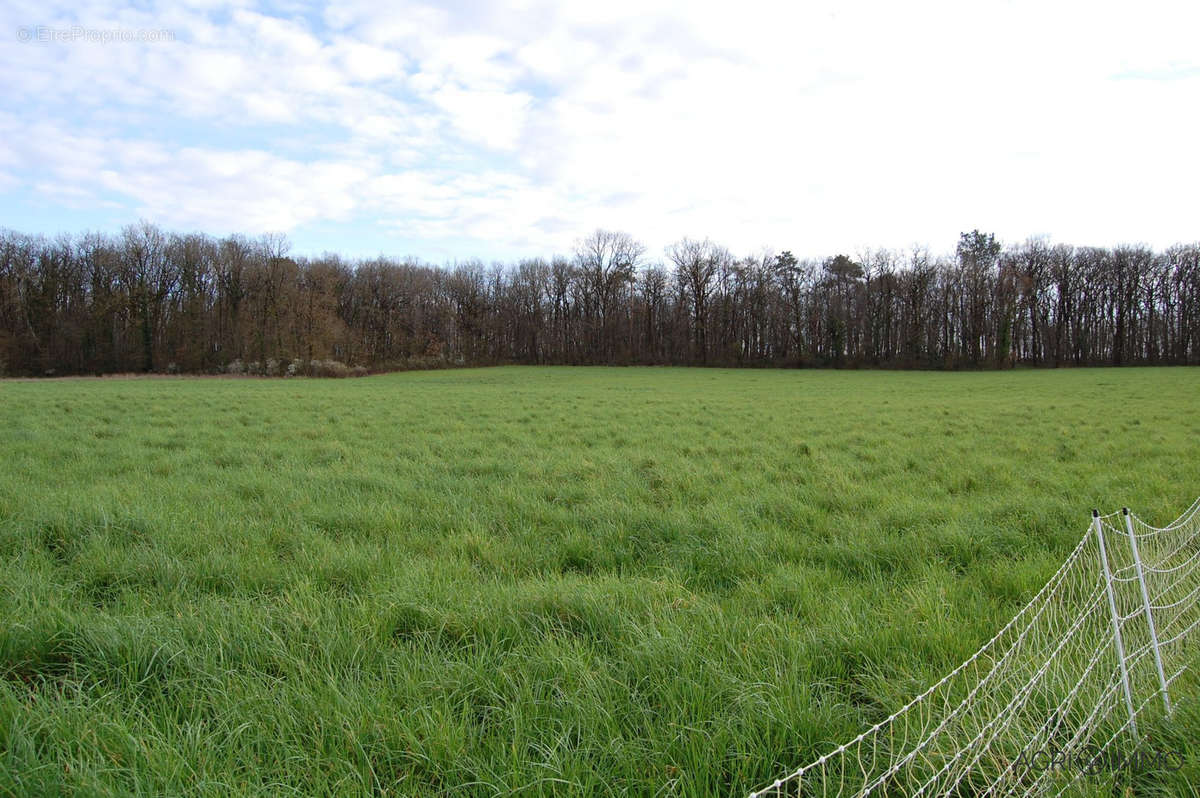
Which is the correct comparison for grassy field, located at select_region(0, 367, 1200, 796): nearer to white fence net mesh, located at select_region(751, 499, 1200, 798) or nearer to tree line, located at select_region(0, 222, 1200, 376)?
white fence net mesh, located at select_region(751, 499, 1200, 798)

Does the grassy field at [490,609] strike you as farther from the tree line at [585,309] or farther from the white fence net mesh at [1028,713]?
the tree line at [585,309]

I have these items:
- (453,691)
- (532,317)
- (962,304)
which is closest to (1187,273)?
(962,304)

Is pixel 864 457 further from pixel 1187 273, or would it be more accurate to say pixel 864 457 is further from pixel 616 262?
pixel 1187 273

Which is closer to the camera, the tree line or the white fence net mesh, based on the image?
the white fence net mesh

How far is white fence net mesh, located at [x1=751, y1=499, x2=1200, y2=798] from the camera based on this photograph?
1911mm

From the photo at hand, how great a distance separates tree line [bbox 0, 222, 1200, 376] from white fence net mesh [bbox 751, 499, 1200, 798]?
2040 inches

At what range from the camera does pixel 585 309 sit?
67.4 metres

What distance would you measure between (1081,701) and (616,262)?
67482mm

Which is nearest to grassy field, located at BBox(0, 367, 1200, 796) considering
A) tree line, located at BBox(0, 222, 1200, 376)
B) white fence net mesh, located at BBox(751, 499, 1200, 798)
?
white fence net mesh, located at BBox(751, 499, 1200, 798)

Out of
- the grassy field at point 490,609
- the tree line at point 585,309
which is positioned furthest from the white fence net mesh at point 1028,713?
the tree line at point 585,309

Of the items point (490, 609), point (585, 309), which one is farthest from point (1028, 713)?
point (585, 309)

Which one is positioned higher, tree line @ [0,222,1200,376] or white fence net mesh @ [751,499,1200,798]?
tree line @ [0,222,1200,376]

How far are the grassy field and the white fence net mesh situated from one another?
0.14 metres

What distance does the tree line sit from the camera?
49688mm
